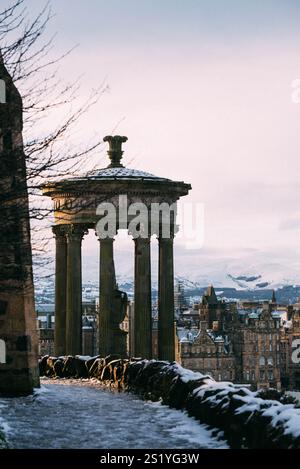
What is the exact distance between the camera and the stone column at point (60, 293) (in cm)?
3388

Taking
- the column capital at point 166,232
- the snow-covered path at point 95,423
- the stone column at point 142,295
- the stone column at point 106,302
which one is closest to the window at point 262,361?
the stone column at point 142,295

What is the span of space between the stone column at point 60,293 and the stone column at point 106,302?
2.41m

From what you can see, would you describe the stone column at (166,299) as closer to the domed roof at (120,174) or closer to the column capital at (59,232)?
the domed roof at (120,174)

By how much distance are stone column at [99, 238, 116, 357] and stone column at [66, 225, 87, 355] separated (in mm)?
1112

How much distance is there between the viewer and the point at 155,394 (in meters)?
20.6

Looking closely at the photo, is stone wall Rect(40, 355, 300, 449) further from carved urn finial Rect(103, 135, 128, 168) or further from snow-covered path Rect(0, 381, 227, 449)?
carved urn finial Rect(103, 135, 128, 168)

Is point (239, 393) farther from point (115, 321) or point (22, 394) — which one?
point (115, 321)

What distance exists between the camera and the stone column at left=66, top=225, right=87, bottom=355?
107ft

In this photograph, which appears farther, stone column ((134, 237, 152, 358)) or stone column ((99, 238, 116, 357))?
stone column ((134, 237, 152, 358))

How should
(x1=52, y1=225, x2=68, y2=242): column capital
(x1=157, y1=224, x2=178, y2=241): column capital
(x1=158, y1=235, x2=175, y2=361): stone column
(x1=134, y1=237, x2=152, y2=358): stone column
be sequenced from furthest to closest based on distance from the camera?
1. (x1=52, y1=225, x2=68, y2=242): column capital
2. (x1=158, y1=235, x2=175, y2=361): stone column
3. (x1=157, y1=224, x2=178, y2=241): column capital
4. (x1=134, y1=237, x2=152, y2=358): stone column

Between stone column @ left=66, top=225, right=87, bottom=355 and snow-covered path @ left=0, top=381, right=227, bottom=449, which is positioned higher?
stone column @ left=66, top=225, right=87, bottom=355

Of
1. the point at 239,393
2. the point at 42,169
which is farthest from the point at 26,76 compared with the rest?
the point at 239,393

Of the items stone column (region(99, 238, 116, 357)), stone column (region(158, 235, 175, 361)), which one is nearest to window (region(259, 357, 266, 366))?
stone column (region(158, 235, 175, 361))

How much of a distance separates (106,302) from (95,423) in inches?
602
